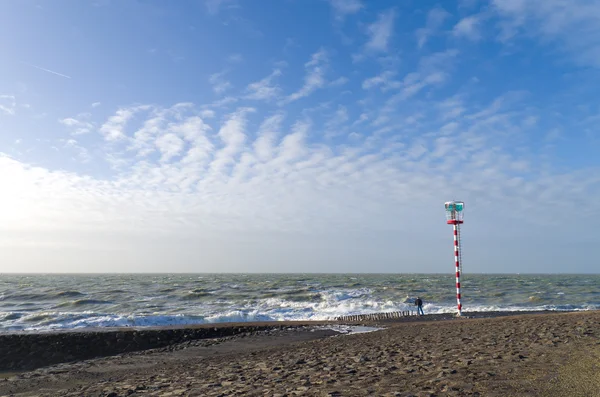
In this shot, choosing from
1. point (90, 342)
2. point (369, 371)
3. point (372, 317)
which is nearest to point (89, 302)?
point (90, 342)

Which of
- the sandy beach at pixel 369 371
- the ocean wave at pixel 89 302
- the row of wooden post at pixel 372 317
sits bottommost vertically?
the ocean wave at pixel 89 302

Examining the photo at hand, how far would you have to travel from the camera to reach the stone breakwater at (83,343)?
1694cm

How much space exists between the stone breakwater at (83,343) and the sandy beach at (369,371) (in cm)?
156

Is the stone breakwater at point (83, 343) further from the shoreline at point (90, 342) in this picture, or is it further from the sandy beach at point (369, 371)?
the sandy beach at point (369, 371)

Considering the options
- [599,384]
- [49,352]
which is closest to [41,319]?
[49,352]

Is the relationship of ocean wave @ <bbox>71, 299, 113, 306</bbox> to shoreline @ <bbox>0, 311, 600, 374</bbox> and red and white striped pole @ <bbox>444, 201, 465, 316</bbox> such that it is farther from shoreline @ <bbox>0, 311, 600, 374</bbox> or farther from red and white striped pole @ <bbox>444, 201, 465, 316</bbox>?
red and white striped pole @ <bbox>444, 201, 465, 316</bbox>

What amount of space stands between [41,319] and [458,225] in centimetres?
2860

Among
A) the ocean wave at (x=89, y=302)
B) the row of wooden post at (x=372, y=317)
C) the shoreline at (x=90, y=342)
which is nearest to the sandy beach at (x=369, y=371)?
the shoreline at (x=90, y=342)

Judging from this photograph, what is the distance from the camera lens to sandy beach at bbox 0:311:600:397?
650 centimetres

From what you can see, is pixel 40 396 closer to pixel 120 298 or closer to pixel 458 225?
pixel 458 225

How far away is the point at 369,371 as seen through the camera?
333 inches

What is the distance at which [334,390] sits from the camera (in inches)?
275

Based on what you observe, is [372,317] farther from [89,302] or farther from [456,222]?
[89,302]

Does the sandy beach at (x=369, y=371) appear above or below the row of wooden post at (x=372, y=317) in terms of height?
above
